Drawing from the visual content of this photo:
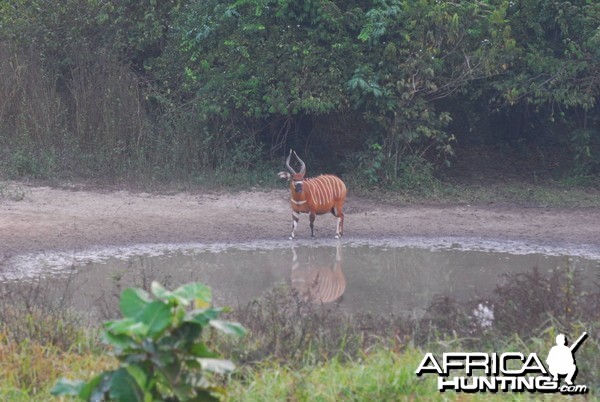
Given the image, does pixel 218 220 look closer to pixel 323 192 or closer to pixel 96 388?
pixel 323 192

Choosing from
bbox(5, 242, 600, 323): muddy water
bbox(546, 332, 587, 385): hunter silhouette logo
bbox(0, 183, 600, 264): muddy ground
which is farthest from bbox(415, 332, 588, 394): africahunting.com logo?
bbox(0, 183, 600, 264): muddy ground

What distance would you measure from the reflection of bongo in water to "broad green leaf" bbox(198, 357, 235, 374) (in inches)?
206

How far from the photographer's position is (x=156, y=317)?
4.17 meters

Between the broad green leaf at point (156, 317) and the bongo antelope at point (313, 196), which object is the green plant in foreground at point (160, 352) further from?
the bongo antelope at point (313, 196)

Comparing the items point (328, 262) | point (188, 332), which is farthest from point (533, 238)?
point (188, 332)

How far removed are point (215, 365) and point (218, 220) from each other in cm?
986

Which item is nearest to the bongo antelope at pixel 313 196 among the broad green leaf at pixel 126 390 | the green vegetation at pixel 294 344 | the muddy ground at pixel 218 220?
the muddy ground at pixel 218 220

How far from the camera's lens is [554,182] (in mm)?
17891

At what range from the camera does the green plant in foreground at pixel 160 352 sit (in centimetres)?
422

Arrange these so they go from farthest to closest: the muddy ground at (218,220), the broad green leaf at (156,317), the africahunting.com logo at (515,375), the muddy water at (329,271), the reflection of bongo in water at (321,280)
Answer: the muddy ground at (218,220) < the reflection of bongo in water at (321,280) < the muddy water at (329,271) < the africahunting.com logo at (515,375) < the broad green leaf at (156,317)

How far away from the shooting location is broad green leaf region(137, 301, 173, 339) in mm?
4152

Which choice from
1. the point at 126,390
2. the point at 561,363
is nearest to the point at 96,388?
the point at 126,390

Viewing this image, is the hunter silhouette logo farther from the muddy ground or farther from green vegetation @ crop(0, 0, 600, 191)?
green vegetation @ crop(0, 0, 600, 191)

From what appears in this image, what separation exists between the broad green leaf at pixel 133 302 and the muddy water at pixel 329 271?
432 cm
